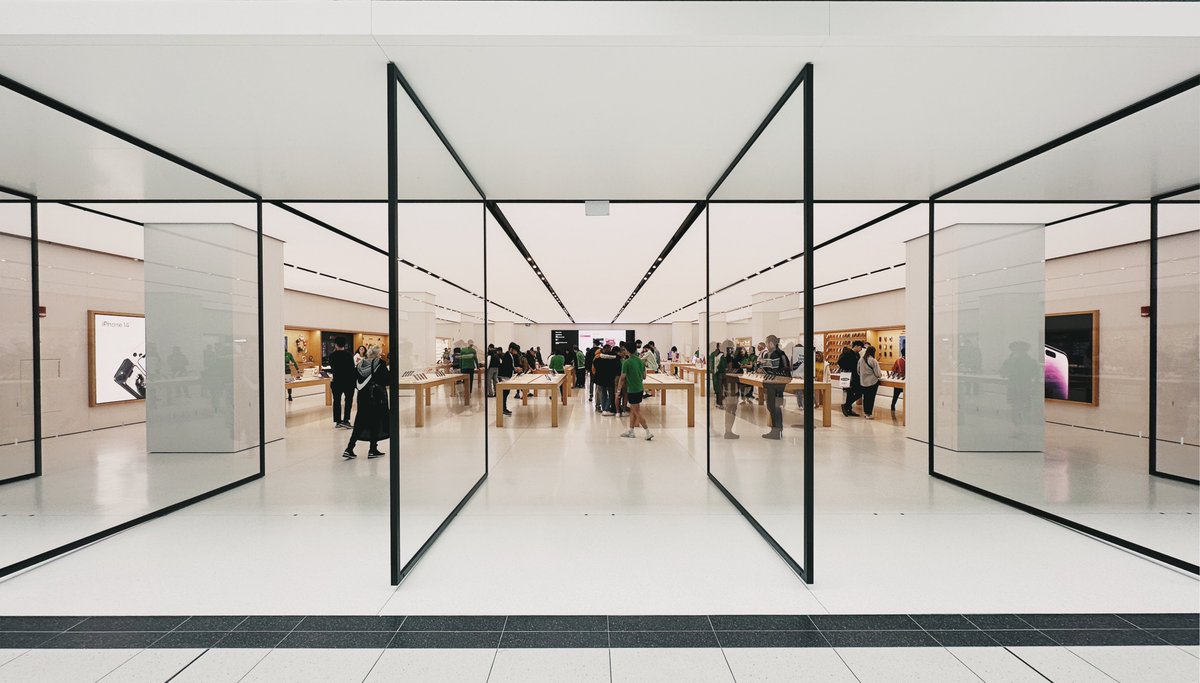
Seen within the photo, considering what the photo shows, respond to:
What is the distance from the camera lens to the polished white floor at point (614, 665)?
2.21 meters

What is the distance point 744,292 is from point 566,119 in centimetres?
241

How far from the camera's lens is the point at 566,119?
3.74 metres

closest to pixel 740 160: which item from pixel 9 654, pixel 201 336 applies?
pixel 9 654

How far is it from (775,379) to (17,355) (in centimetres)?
834

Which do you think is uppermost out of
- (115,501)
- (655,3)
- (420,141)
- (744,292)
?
(655,3)

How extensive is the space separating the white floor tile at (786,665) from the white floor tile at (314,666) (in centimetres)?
175

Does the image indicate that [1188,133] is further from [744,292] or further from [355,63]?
[355,63]

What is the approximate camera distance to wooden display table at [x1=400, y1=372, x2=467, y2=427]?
3.60 m

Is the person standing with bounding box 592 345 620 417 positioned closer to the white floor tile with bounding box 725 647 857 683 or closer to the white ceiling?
the white ceiling

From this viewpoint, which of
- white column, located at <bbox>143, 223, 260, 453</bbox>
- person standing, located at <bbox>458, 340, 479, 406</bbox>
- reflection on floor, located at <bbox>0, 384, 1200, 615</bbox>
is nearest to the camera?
reflection on floor, located at <bbox>0, 384, 1200, 615</bbox>

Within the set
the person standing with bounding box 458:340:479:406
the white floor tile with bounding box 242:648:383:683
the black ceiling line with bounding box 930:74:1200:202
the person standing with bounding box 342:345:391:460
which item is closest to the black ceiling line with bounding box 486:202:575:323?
the person standing with bounding box 458:340:479:406

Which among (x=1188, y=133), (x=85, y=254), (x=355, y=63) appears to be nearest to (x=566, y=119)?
(x=355, y=63)

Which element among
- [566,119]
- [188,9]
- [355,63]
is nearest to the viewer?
[188,9]

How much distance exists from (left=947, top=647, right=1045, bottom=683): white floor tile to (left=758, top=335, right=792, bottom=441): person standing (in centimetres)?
183
